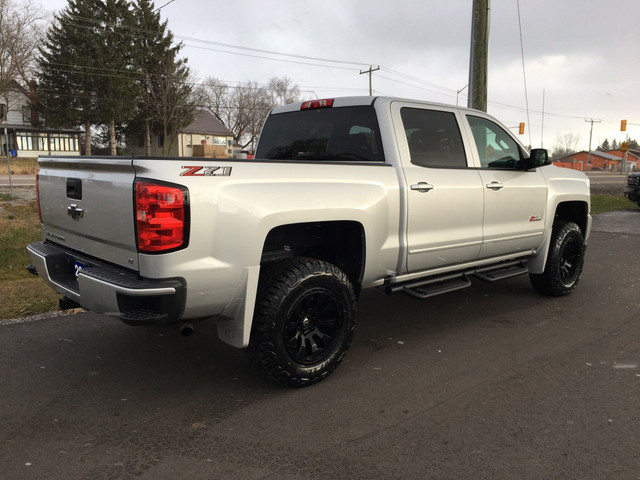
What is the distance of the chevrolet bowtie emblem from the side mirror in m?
3.97

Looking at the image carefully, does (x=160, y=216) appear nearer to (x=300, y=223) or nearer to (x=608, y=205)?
(x=300, y=223)

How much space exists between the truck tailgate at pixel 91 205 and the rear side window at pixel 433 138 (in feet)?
7.44

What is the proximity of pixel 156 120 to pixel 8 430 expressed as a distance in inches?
1870

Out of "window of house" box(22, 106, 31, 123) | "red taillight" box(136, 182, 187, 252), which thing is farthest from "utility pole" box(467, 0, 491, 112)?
"window of house" box(22, 106, 31, 123)

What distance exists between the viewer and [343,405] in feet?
10.9

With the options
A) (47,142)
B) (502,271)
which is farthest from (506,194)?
(47,142)

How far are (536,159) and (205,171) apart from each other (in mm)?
3467

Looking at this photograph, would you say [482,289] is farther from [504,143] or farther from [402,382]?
[402,382]

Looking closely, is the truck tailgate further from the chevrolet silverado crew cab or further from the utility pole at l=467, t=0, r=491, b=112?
the utility pole at l=467, t=0, r=491, b=112

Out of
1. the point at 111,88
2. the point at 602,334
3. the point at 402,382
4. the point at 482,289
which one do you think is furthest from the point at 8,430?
the point at 111,88

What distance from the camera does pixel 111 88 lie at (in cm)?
4228

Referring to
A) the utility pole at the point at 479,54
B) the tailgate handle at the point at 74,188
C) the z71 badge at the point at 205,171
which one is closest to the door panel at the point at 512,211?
the z71 badge at the point at 205,171

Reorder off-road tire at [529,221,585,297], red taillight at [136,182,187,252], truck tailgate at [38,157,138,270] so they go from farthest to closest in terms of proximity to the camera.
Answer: off-road tire at [529,221,585,297], truck tailgate at [38,157,138,270], red taillight at [136,182,187,252]

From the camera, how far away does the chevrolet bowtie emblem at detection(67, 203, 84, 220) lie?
3428 mm
